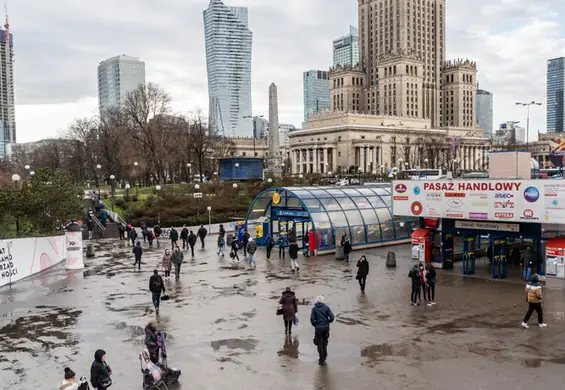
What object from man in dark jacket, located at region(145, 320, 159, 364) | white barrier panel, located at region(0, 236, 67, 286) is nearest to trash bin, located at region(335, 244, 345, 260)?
white barrier panel, located at region(0, 236, 67, 286)

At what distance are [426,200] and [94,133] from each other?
7585cm

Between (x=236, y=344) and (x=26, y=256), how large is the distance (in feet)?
53.7

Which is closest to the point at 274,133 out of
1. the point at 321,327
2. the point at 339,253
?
the point at 339,253

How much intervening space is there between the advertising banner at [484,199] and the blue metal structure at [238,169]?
40375 mm

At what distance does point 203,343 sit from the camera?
605 inches

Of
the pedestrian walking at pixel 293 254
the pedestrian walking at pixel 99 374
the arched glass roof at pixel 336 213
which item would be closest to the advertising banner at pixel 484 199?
the arched glass roof at pixel 336 213

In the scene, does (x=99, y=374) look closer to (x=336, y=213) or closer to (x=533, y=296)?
(x=533, y=296)

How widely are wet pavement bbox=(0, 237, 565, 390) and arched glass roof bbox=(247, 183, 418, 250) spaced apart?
22.9 ft

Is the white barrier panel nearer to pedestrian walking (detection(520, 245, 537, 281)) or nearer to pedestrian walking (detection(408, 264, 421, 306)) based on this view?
pedestrian walking (detection(408, 264, 421, 306))

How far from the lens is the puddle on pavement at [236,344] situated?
1495 centimetres

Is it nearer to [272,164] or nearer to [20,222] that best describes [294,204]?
[20,222]

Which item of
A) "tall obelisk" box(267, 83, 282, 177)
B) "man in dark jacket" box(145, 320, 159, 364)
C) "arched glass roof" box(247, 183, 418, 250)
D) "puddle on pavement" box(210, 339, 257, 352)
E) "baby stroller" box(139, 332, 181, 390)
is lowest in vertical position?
"puddle on pavement" box(210, 339, 257, 352)

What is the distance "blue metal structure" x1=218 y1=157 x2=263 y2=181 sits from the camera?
67.0 m

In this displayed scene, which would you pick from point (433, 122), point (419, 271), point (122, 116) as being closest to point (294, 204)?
point (419, 271)
